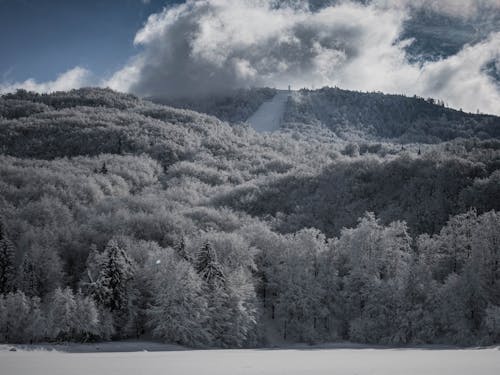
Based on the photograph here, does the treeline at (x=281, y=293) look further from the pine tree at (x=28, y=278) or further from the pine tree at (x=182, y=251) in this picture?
the pine tree at (x=182, y=251)

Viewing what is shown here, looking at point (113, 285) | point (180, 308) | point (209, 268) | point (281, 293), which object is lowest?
point (180, 308)

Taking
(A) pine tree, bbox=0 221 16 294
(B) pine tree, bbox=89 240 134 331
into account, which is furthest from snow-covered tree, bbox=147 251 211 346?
(A) pine tree, bbox=0 221 16 294

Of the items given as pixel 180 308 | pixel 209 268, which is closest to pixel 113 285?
pixel 180 308

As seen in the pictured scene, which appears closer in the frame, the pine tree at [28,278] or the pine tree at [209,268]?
the pine tree at [209,268]

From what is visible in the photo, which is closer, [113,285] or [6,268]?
[113,285]

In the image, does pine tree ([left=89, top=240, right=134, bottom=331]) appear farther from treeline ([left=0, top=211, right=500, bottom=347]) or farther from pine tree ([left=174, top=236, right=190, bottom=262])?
pine tree ([left=174, top=236, right=190, bottom=262])

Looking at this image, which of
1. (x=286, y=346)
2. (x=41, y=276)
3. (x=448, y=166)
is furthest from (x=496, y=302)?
(x=448, y=166)

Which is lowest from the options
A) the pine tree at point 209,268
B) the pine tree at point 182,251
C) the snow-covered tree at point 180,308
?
the snow-covered tree at point 180,308

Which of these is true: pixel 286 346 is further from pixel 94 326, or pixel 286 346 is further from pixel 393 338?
pixel 94 326

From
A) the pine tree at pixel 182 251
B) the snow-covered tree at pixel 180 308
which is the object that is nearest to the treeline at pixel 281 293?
the snow-covered tree at pixel 180 308

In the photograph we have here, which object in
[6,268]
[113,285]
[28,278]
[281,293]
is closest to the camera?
[113,285]

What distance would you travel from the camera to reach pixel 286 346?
7394 cm

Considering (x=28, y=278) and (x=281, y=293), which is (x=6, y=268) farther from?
(x=281, y=293)

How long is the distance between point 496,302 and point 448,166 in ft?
379
